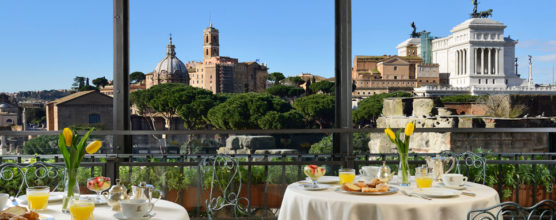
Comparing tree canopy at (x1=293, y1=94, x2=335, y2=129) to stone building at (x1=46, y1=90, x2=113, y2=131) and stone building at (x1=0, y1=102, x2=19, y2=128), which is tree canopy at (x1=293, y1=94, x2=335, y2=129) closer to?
stone building at (x1=46, y1=90, x2=113, y2=131)

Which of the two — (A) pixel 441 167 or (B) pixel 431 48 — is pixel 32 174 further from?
(B) pixel 431 48

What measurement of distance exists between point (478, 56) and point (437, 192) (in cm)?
1258

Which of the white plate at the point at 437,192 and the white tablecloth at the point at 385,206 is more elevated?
the white plate at the point at 437,192

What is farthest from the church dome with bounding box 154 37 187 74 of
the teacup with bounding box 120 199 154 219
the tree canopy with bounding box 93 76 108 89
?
the teacup with bounding box 120 199 154 219

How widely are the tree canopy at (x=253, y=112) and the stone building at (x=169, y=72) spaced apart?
4.46 feet

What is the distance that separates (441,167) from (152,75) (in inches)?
522

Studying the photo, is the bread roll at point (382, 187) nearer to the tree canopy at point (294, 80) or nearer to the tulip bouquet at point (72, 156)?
the tulip bouquet at point (72, 156)

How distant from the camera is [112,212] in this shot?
1587mm

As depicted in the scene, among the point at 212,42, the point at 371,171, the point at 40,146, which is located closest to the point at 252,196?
the point at 371,171

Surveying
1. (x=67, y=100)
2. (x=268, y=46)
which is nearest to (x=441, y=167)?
(x=67, y=100)

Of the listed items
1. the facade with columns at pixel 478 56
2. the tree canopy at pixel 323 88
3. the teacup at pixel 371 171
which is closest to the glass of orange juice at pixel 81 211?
the teacup at pixel 371 171

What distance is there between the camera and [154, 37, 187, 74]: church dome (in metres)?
14.2

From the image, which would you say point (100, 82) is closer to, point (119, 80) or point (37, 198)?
point (119, 80)

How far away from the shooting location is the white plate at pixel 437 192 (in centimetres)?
198
